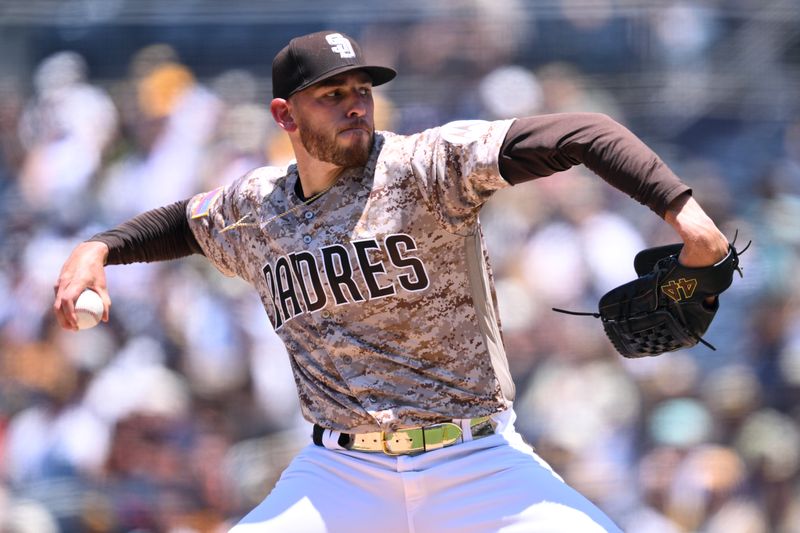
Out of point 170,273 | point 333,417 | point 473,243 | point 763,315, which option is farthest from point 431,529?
point 763,315

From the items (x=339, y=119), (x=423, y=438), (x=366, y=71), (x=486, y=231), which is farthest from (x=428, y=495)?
(x=486, y=231)

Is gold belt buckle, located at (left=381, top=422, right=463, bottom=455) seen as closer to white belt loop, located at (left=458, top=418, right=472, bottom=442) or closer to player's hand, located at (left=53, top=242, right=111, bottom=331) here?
white belt loop, located at (left=458, top=418, right=472, bottom=442)

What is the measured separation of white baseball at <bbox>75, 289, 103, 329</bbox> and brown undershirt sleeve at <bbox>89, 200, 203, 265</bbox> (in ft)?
1.18

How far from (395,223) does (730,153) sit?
115 inches

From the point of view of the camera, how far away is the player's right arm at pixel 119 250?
2.77 m

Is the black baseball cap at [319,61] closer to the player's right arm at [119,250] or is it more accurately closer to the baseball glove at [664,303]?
the player's right arm at [119,250]

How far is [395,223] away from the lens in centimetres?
278

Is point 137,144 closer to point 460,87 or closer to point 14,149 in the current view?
point 14,149

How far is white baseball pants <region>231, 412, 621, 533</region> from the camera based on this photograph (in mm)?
2635

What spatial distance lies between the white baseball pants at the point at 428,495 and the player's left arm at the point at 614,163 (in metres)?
0.69

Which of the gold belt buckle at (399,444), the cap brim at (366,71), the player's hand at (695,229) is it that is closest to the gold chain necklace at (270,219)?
the cap brim at (366,71)

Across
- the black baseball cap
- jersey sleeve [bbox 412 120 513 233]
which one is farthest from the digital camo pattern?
the black baseball cap

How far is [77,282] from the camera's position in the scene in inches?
110

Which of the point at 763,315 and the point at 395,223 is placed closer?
the point at 395,223
